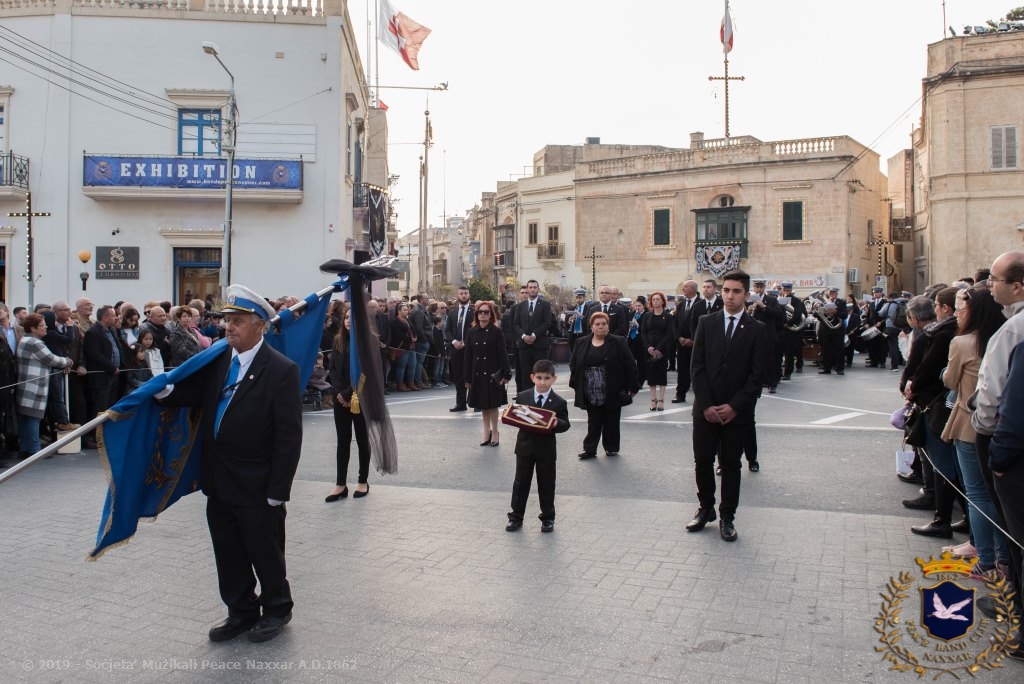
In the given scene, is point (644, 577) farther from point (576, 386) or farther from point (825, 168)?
point (825, 168)

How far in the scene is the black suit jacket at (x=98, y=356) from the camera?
36.0 feet

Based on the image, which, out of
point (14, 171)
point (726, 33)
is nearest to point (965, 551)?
point (14, 171)

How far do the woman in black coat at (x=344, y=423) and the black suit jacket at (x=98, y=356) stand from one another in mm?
4333

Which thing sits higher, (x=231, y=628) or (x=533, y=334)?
(x=533, y=334)

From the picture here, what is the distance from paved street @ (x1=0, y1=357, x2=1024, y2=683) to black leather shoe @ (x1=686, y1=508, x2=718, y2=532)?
9cm

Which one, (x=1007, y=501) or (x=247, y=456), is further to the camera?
(x=247, y=456)

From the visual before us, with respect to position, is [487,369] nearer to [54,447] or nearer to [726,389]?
[726,389]

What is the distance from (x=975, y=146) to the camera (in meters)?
34.9

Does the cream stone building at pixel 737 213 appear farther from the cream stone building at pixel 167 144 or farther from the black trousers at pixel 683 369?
the black trousers at pixel 683 369

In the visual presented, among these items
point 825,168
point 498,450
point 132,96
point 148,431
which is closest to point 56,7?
point 132,96

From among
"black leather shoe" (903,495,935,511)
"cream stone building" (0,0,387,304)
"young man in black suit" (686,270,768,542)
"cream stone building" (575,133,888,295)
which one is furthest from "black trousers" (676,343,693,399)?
"cream stone building" (575,133,888,295)

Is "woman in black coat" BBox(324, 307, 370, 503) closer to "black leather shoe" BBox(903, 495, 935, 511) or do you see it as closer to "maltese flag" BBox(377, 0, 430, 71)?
"black leather shoe" BBox(903, 495, 935, 511)

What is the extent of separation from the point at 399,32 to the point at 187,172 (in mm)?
9211

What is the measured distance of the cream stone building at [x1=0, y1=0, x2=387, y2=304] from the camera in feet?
79.7
